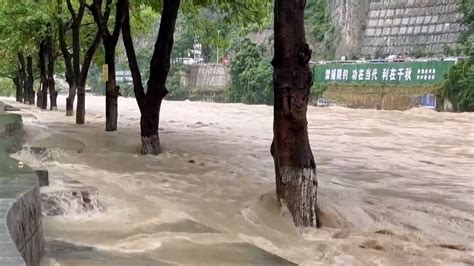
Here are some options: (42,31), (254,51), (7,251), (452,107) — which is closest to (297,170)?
(7,251)

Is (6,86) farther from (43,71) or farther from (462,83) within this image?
(462,83)

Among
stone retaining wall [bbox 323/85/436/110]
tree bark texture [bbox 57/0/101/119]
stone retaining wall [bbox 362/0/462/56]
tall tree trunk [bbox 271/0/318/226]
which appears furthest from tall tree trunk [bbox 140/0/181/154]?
stone retaining wall [bbox 362/0/462/56]

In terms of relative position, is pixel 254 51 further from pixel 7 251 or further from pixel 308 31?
pixel 7 251

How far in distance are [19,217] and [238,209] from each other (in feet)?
11.5

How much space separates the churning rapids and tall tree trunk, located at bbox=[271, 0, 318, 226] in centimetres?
27

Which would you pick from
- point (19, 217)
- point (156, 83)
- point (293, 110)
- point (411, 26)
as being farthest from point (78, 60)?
point (411, 26)

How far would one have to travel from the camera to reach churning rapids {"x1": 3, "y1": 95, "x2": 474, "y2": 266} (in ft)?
16.5

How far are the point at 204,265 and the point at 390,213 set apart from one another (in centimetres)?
336

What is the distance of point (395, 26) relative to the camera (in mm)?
41156

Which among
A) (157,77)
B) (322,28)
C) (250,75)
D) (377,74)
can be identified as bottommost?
(157,77)

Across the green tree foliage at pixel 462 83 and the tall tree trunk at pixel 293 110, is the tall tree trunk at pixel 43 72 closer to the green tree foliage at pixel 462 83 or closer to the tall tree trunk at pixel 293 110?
the tall tree trunk at pixel 293 110

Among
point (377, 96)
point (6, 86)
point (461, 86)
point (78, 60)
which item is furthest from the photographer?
point (6, 86)

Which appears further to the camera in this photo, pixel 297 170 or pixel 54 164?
pixel 54 164

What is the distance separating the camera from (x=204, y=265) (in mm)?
4578
